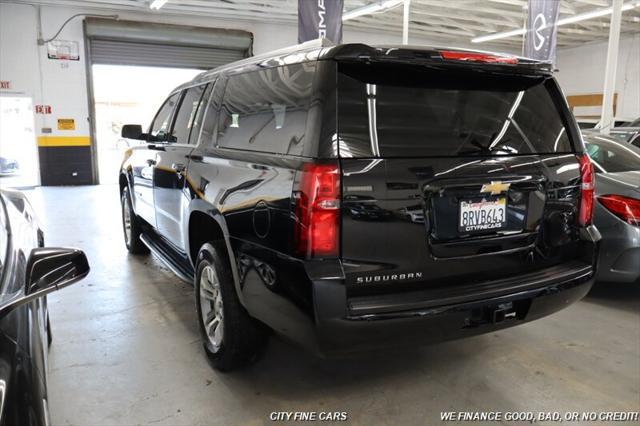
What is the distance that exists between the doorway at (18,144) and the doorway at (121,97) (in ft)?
4.62

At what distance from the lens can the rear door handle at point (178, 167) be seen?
3071 mm

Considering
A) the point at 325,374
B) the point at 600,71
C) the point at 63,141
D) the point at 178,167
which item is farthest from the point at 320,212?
the point at 600,71

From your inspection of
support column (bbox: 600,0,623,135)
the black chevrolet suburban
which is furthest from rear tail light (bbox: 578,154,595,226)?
support column (bbox: 600,0,623,135)

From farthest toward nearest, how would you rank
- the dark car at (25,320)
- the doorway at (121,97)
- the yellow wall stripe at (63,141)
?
the doorway at (121,97)
the yellow wall stripe at (63,141)
the dark car at (25,320)

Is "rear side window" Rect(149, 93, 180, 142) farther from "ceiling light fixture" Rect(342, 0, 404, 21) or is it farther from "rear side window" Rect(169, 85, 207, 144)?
"ceiling light fixture" Rect(342, 0, 404, 21)

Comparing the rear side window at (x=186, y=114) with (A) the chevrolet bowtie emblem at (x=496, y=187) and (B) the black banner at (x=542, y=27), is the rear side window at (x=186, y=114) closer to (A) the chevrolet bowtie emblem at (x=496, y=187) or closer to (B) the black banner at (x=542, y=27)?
(A) the chevrolet bowtie emblem at (x=496, y=187)

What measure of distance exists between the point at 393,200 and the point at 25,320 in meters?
1.28

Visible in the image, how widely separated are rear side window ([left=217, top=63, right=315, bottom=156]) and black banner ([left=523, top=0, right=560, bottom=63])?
7.07m

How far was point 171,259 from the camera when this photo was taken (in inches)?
141

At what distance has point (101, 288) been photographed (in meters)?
4.15

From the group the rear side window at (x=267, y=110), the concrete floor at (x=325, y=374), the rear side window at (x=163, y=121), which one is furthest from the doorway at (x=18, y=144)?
the rear side window at (x=267, y=110)

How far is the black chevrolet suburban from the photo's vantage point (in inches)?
74.4

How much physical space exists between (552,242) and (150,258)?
3904 mm

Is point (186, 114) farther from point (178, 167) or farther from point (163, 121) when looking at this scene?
point (163, 121)
